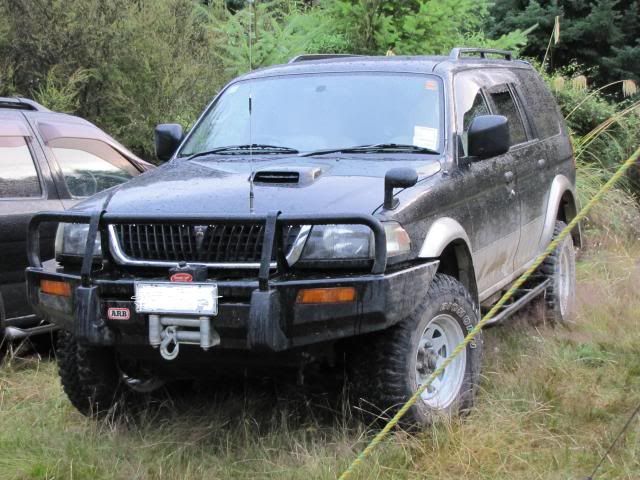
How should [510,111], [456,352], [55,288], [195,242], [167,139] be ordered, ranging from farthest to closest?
1. [510,111]
2. [167,139]
3. [55,288]
4. [195,242]
5. [456,352]

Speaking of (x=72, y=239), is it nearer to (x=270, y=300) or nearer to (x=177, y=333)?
(x=177, y=333)

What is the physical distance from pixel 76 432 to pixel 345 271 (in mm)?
1613

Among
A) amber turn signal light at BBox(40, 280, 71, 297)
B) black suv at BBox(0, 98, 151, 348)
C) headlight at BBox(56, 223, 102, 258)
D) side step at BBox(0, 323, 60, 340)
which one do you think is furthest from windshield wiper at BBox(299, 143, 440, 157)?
side step at BBox(0, 323, 60, 340)

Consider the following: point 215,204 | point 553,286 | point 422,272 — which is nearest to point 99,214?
point 215,204

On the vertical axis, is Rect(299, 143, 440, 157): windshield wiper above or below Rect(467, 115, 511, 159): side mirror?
below

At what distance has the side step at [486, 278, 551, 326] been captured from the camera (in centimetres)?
513

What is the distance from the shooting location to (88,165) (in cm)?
611

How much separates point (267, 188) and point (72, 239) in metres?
0.97

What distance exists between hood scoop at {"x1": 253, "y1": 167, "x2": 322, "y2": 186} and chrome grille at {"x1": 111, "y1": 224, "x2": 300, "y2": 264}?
461mm

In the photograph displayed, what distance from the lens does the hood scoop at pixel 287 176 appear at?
4207 millimetres

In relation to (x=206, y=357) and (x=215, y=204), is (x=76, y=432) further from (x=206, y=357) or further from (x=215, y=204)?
(x=215, y=204)

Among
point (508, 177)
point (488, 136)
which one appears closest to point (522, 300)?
point (508, 177)

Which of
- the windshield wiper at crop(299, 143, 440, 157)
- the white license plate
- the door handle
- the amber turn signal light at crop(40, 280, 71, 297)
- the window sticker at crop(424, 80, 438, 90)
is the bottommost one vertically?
the amber turn signal light at crop(40, 280, 71, 297)

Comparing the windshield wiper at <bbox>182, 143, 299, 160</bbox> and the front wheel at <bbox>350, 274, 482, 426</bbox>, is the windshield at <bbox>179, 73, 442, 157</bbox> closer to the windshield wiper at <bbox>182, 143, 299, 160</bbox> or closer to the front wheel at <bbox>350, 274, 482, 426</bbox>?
the windshield wiper at <bbox>182, 143, 299, 160</bbox>
